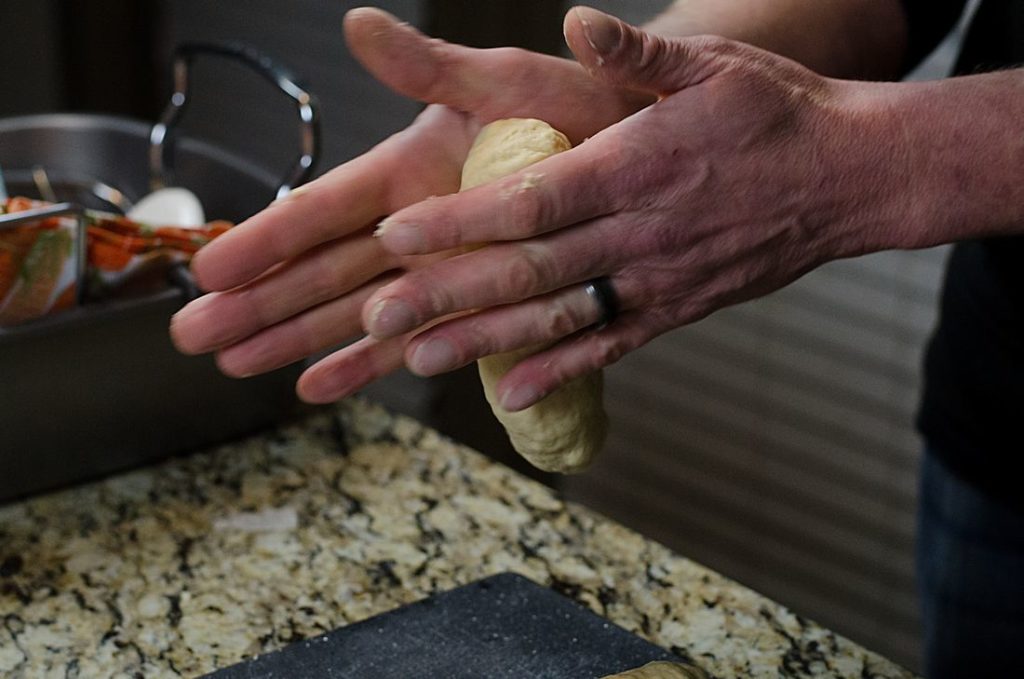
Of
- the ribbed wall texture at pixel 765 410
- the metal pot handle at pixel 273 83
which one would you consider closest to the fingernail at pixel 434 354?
the metal pot handle at pixel 273 83

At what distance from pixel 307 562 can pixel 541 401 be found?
303mm

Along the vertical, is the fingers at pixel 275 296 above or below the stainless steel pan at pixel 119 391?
above

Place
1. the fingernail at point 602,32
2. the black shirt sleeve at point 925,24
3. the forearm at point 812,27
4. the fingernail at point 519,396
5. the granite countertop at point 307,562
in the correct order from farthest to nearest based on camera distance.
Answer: the black shirt sleeve at point 925,24
the forearm at point 812,27
the granite countertop at point 307,562
the fingernail at point 519,396
the fingernail at point 602,32

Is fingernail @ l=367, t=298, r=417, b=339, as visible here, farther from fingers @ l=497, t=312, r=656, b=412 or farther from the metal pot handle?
the metal pot handle

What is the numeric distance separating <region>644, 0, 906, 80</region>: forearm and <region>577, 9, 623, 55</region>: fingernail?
1.09 feet

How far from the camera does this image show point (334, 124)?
2371 millimetres

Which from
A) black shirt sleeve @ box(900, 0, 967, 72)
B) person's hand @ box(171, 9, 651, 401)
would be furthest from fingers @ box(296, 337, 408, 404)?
black shirt sleeve @ box(900, 0, 967, 72)

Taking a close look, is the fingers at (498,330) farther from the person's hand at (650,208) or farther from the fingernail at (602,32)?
the fingernail at (602,32)

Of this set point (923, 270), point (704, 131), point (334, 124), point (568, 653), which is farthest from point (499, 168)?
point (334, 124)

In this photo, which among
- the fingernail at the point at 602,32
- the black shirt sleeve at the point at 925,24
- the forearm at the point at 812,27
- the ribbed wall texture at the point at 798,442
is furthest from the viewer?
the ribbed wall texture at the point at 798,442

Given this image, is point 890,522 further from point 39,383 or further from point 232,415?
point 39,383

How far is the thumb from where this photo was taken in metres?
0.78

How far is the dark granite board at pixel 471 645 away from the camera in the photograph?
0.97 metres

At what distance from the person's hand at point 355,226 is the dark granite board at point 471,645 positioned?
0.20 meters
